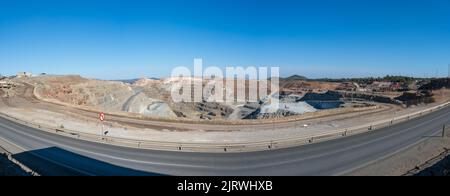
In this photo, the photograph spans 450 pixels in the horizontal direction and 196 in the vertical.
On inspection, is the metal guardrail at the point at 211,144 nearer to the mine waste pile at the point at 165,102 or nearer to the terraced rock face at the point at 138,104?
the mine waste pile at the point at 165,102

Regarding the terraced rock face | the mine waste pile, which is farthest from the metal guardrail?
the terraced rock face

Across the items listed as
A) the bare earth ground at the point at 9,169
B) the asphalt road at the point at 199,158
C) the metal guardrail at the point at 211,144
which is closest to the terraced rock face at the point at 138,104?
the metal guardrail at the point at 211,144

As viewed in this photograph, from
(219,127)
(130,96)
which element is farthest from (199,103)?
(219,127)

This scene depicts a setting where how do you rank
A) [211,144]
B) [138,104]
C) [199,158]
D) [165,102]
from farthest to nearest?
[165,102] < [138,104] < [211,144] < [199,158]

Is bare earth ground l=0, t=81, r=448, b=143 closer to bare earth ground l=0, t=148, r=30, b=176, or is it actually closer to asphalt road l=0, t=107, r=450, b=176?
asphalt road l=0, t=107, r=450, b=176

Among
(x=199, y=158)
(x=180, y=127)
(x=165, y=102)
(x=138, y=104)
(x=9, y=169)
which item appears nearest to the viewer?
(x=9, y=169)

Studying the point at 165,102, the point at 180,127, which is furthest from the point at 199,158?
the point at 165,102

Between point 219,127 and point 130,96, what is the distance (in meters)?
50.7

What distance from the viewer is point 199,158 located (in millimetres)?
21641

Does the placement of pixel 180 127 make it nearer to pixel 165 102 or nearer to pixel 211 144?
pixel 211 144

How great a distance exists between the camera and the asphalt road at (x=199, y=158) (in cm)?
1822

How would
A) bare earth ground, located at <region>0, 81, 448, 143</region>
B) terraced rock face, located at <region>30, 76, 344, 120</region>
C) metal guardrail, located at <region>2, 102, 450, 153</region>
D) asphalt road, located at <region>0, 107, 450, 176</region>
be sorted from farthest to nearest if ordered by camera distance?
terraced rock face, located at <region>30, 76, 344, 120</region>
bare earth ground, located at <region>0, 81, 448, 143</region>
metal guardrail, located at <region>2, 102, 450, 153</region>
asphalt road, located at <region>0, 107, 450, 176</region>

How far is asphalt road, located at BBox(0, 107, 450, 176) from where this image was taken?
18.2 metres
